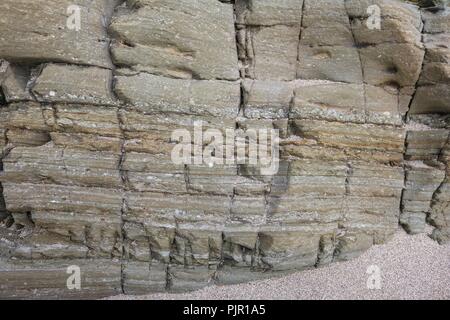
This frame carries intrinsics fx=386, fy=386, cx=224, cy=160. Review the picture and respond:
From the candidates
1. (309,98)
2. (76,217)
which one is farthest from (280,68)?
(76,217)

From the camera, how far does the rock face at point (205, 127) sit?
6344 mm

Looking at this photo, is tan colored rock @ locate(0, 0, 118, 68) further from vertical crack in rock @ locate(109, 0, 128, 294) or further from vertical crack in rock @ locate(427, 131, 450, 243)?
vertical crack in rock @ locate(427, 131, 450, 243)

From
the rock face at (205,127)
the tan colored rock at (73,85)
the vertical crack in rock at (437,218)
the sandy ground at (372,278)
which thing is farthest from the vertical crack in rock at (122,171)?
the vertical crack in rock at (437,218)

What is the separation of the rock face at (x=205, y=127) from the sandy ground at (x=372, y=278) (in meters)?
0.25

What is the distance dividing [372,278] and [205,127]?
426 cm

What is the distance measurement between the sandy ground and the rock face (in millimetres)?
252

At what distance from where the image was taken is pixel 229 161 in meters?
6.77

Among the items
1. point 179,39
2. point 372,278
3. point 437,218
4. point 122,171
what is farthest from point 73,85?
point 437,218

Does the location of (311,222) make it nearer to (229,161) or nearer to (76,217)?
(229,161)

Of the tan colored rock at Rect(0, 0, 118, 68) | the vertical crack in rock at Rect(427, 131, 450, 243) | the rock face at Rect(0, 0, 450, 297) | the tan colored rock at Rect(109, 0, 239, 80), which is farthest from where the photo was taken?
the vertical crack in rock at Rect(427, 131, 450, 243)

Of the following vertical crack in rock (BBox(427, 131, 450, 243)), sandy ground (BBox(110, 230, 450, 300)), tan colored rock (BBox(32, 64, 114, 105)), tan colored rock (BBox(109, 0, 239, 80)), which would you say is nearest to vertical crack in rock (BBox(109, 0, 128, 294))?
tan colored rock (BBox(32, 64, 114, 105))

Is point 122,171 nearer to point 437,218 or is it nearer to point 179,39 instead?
point 179,39

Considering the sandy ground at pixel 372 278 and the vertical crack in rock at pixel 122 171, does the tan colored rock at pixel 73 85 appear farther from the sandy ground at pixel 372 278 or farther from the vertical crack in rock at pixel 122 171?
the sandy ground at pixel 372 278

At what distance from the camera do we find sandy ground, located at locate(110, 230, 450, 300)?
282 inches
